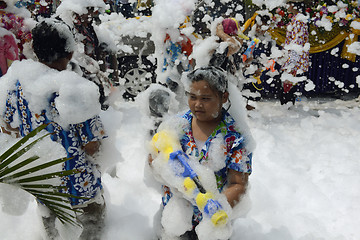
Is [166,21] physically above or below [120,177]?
above

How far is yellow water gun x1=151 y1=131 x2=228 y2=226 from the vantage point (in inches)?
57.1

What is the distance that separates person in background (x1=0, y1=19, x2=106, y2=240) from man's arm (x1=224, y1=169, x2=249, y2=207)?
0.82 metres

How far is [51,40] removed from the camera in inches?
70.4

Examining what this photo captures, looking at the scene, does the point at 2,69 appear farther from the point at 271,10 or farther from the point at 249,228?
the point at 271,10

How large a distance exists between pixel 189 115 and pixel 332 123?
154 inches

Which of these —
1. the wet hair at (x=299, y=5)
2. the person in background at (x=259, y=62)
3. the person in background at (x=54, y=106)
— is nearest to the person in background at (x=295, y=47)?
the wet hair at (x=299, y=5)

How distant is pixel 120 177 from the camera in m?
3.51

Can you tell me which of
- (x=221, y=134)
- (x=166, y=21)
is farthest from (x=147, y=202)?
(x=166, y=21)

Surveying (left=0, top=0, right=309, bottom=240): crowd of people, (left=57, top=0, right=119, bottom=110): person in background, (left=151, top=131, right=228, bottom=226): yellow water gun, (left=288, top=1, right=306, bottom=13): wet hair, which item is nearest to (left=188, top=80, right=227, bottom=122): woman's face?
(left=0, top=0, right=309, bottom=240): crowd of people

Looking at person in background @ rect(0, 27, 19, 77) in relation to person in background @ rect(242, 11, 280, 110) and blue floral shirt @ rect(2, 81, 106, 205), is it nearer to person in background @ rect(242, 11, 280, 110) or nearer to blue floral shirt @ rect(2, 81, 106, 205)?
blue floral shirt @ rect(2, 81, 106, 205)

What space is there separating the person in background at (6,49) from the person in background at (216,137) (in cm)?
270

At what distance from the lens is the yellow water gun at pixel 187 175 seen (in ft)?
4.76

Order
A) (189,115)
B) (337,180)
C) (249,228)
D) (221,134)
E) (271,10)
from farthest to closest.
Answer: (271,10), (337,180), (249,228), (189,115), (221,134)

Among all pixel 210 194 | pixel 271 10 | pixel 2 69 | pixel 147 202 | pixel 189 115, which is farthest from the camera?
pixel 271 10
